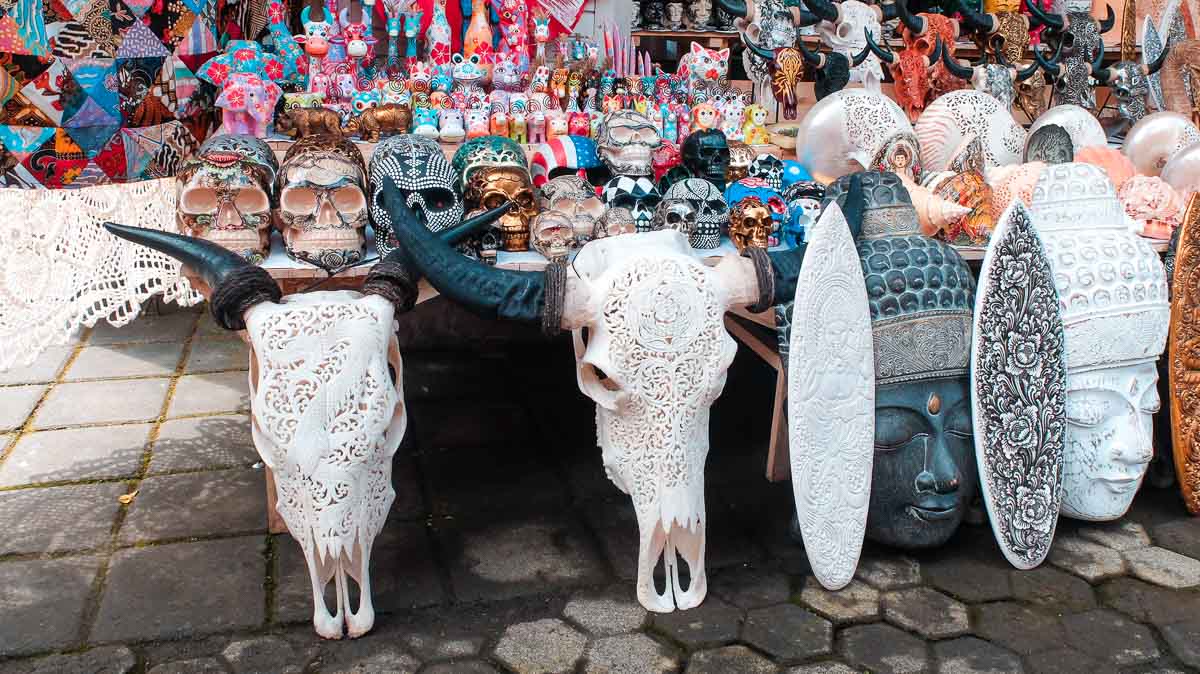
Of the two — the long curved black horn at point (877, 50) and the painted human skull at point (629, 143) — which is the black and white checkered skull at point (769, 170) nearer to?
the painted human skull at point (629, 143)

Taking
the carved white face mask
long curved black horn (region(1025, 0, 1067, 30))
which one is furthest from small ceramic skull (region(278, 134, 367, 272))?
long curved black horn (region(1025, 0, 1067, 30))

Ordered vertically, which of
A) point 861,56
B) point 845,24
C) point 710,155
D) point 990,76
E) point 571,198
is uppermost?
point 845,24

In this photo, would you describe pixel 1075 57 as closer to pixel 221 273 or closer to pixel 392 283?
pixel 392 283

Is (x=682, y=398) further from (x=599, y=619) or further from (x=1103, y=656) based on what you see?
(x=1103, y=656)

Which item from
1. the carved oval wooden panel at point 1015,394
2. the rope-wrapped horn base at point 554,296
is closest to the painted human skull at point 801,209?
the carved oval wooden panel at point 1015,394

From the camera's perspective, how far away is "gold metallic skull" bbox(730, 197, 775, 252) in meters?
3.35

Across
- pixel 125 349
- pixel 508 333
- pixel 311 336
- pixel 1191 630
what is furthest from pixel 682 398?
pixel 125 349

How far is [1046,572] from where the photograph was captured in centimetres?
302

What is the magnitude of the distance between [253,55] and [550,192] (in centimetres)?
180

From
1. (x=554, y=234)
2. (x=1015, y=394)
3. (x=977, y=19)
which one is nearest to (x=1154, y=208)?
(x=1015, y=394)

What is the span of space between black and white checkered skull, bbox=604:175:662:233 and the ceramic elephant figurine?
1570 mm

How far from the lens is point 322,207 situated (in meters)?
3.06

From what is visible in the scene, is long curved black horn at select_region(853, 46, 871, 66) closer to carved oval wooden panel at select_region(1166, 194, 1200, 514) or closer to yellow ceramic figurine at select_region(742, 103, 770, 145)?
yellow ceramic figurine at select_region(742, 103, 770, 145)

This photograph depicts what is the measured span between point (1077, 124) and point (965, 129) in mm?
601
